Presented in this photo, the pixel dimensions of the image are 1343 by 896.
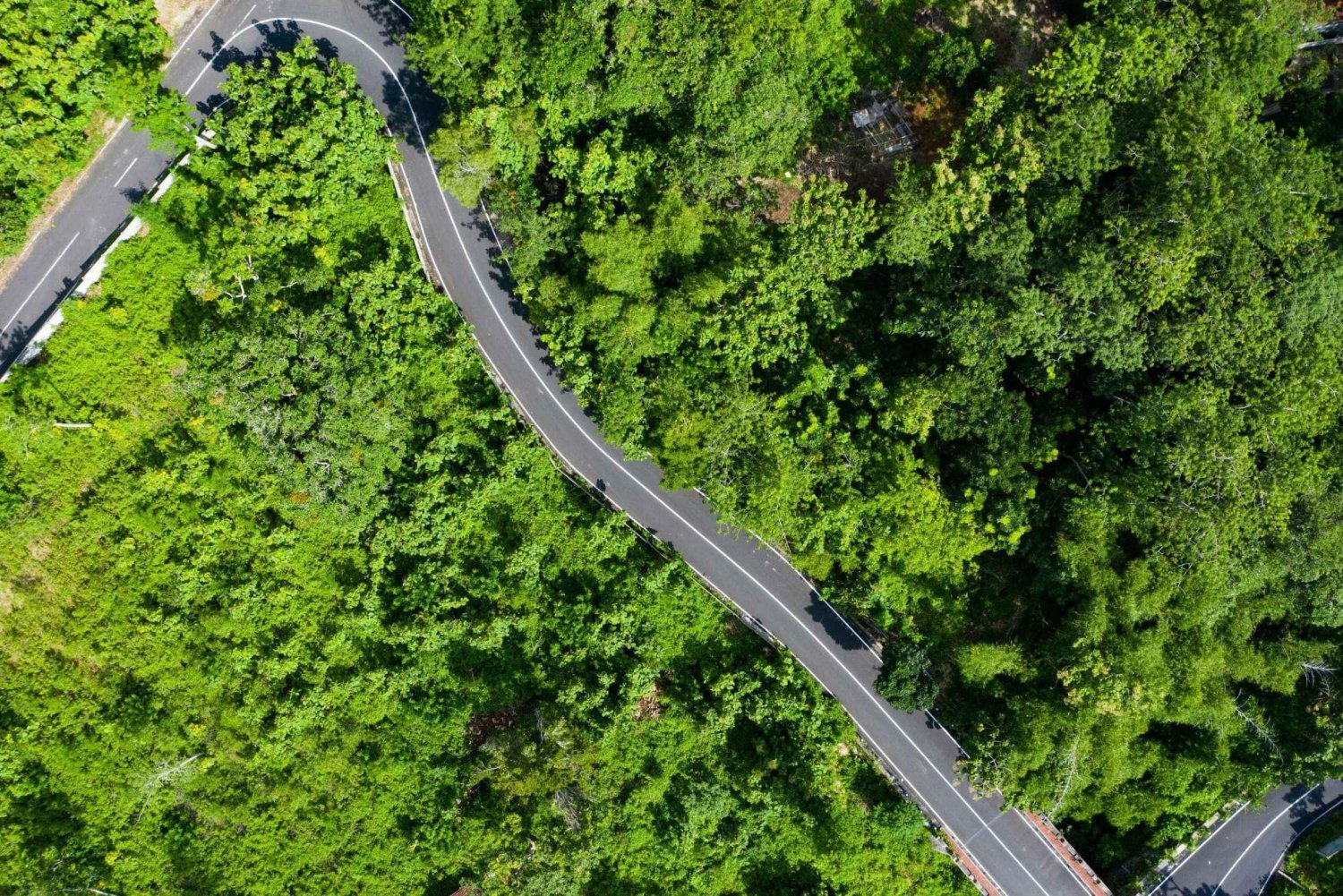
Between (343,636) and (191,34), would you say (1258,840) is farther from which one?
(191,34)

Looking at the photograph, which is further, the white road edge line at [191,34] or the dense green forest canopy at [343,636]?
the white road edge line at [191,34]

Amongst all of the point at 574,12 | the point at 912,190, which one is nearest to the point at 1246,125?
the point at 912,190

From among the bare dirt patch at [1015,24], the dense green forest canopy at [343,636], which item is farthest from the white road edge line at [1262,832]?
the bare dirt patch at [1015,24]

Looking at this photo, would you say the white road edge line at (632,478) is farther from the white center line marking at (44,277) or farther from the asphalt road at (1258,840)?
the white center line marking at (44,277)

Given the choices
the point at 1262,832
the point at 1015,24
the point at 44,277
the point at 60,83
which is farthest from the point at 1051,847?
the point at 60,83

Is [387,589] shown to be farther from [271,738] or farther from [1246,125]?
[1246,125]

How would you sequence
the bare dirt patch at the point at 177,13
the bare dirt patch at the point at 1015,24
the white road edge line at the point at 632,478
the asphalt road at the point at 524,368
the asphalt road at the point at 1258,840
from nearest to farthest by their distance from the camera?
the bare dirt patch at the point at 177,13, the asphalt road at the point at 524,368, the white road edge line at the point at 632,478, the bare dirt patch at the point at 1015,24, the asphalt road at the point at 1258,840
